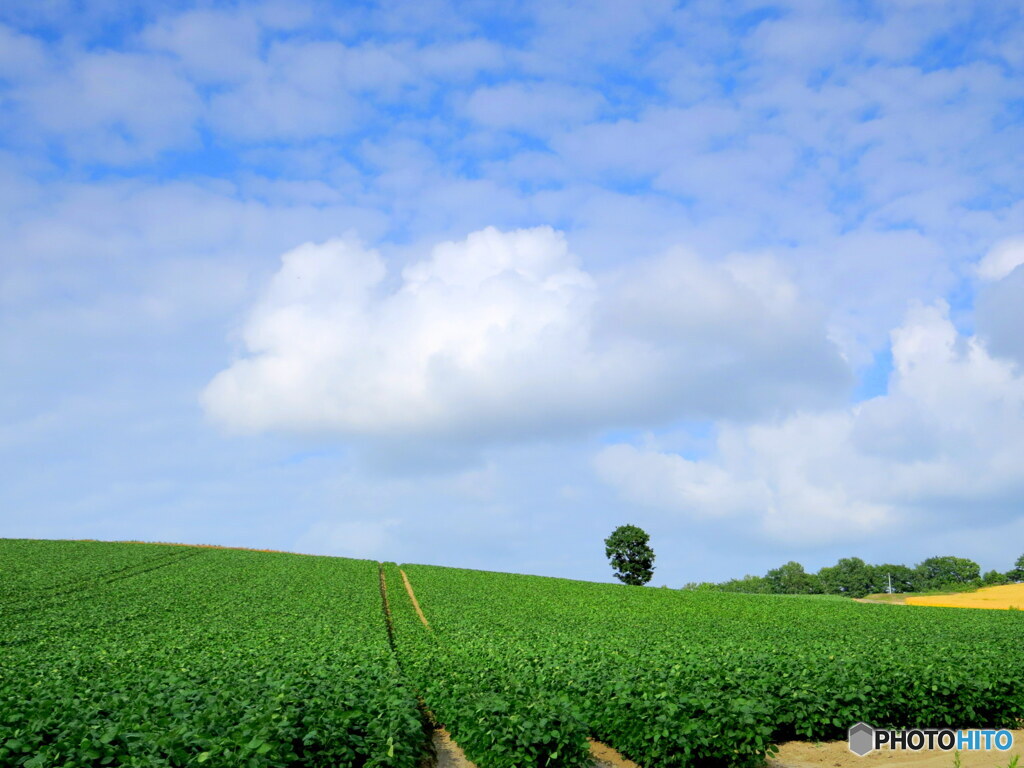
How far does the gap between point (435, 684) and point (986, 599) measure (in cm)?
7473

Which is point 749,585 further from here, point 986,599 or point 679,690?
point 679,690

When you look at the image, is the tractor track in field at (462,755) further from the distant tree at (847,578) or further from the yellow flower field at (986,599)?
the distant tree at (847,578)

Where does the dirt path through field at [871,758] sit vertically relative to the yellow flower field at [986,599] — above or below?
below

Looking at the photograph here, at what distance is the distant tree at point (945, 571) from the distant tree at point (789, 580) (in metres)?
24.6

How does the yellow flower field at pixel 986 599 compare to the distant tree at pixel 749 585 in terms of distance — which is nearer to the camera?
the yellow flower field at pixel 986 599

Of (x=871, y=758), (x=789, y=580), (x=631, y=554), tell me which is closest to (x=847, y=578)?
(x=789, y=580)

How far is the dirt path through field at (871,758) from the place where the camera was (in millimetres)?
14539

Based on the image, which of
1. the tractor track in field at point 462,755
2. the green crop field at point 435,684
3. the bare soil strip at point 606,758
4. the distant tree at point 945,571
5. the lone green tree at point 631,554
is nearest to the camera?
the green crop field at point 435,684

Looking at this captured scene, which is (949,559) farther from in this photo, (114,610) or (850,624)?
(114,610)

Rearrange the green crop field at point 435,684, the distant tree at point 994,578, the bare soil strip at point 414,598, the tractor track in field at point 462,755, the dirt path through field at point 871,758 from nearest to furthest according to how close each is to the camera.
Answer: the green crop field at point 435,684
the dirt path through field at point 871,758
the tractor track in field at point 462,755
the bare soil strip at point 414,598
the distant tree at point 994,578

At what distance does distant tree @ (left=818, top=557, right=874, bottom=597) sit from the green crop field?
148m

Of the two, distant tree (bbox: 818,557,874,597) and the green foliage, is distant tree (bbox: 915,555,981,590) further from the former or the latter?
the green foliage

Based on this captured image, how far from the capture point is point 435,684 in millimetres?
17812

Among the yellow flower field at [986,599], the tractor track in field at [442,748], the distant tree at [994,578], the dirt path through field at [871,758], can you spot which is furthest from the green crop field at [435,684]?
the distant tree at [994,578]
